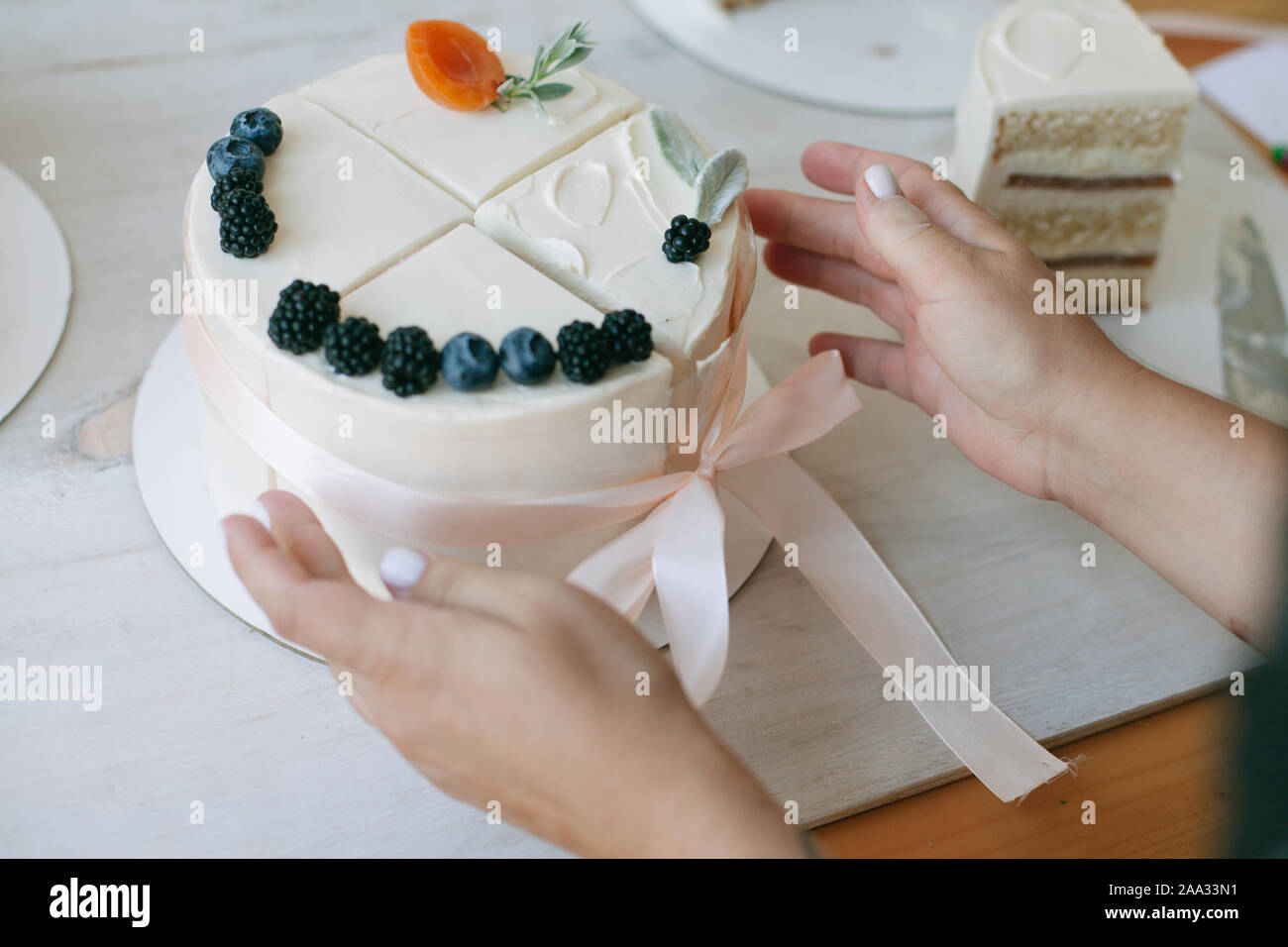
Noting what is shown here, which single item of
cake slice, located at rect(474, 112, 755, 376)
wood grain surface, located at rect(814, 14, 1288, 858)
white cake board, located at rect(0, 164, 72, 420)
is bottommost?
wood grain surface, located at rect(814, 14, 1288, 858)

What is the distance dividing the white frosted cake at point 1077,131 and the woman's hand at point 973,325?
0.28 meters

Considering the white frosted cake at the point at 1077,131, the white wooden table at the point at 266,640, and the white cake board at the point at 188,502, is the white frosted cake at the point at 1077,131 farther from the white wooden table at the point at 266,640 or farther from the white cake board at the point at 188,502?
the white cake board at the point at 188,502

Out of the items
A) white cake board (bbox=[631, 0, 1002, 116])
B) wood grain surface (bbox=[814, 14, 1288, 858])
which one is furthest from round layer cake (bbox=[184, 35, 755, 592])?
white cake board (bbox=[631, 0, 1002, 116])

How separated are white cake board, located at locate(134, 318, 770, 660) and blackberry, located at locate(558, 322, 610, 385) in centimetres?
37

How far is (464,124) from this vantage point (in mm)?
1261

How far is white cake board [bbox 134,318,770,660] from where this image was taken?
1.26 m

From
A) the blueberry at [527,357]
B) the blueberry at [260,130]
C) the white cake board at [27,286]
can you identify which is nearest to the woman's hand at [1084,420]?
the blueberry at [527,357]

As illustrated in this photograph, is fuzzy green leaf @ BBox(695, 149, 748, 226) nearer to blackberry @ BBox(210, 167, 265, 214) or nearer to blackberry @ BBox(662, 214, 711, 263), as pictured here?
blackberry @ BBox(662, 214, 711, 263)

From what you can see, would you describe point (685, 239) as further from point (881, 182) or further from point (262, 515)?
point (262, 515)

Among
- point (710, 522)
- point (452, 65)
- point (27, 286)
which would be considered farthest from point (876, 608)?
point (27, 286)

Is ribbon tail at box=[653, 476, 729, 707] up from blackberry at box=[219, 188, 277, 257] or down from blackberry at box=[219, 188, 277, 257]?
down

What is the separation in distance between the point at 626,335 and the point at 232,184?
437 mm

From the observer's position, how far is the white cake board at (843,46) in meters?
1.99

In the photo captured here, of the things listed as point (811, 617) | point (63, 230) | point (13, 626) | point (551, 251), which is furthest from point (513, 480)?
point (63, 230)
